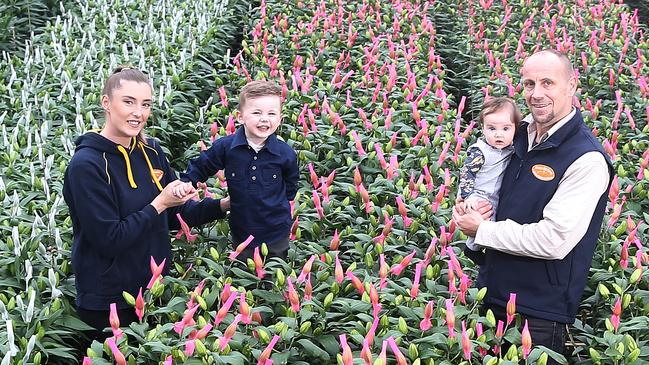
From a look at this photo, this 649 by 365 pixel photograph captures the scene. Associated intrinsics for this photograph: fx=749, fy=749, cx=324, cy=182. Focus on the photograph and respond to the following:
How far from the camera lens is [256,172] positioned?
3389 millimetres

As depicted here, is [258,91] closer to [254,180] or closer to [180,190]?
[254,180]

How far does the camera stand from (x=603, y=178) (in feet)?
8.95

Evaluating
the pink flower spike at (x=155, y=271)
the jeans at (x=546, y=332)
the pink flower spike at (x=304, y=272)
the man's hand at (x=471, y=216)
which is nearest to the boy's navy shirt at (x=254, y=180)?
the pink flower spike at (x=304, y=272)

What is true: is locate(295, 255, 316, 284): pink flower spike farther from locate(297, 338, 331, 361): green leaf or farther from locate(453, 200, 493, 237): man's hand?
locate(453, 200, 493, 237): man's hand

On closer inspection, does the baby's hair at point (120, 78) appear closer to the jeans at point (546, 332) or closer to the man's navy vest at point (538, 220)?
the man's navy vest at point (538, 220)

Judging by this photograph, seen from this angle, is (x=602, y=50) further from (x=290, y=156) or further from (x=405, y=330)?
(x=405, y=330)

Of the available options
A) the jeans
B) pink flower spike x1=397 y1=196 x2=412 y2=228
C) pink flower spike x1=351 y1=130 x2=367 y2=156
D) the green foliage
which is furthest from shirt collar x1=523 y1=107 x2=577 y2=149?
the green foliage

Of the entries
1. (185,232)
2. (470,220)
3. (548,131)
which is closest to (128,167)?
(185,232)

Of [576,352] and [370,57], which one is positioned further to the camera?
[370,57]

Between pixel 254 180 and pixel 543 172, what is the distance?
1276 millimetres

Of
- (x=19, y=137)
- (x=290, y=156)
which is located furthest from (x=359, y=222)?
(x=19, y=137)

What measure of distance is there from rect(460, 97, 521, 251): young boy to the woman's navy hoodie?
1.31 m

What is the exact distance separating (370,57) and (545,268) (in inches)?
143

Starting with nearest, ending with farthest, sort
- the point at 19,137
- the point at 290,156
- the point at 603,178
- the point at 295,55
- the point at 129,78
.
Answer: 1. the point at 603,178
2. the point at 129,78
3. the point at 290,156
4. the point at 19,137
5. the point at 295,55
